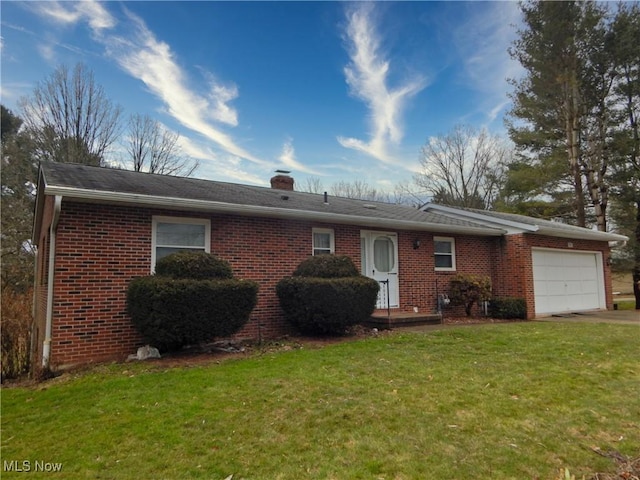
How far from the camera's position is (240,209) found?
804 cm

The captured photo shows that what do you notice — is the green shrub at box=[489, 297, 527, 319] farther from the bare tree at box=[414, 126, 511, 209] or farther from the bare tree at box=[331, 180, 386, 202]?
the bare tree at box=[331, 180, 386, 202]

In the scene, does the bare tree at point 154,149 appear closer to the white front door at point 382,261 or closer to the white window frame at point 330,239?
the white window frame at point 330,239

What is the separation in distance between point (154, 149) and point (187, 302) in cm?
1955

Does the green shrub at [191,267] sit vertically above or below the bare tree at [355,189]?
below

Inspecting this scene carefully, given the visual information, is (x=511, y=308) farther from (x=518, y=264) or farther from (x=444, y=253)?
(x=444, y=253)

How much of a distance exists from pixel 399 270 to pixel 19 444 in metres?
8.73

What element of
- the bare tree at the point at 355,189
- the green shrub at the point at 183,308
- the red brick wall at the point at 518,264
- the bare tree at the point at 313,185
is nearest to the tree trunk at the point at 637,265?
the red brick wall at the point at 518,264

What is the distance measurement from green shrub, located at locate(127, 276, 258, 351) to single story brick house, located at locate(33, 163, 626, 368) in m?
0.82

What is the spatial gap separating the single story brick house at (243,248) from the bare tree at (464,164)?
15557mm

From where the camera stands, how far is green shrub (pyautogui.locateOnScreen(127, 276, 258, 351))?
6176mm

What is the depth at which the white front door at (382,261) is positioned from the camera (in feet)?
33.9

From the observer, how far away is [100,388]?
5012 millimetres

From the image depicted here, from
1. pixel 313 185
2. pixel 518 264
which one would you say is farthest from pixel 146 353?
pixel 313 185

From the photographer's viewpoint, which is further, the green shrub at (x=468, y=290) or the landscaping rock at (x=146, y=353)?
the green shrub at (x=468, y=290)
